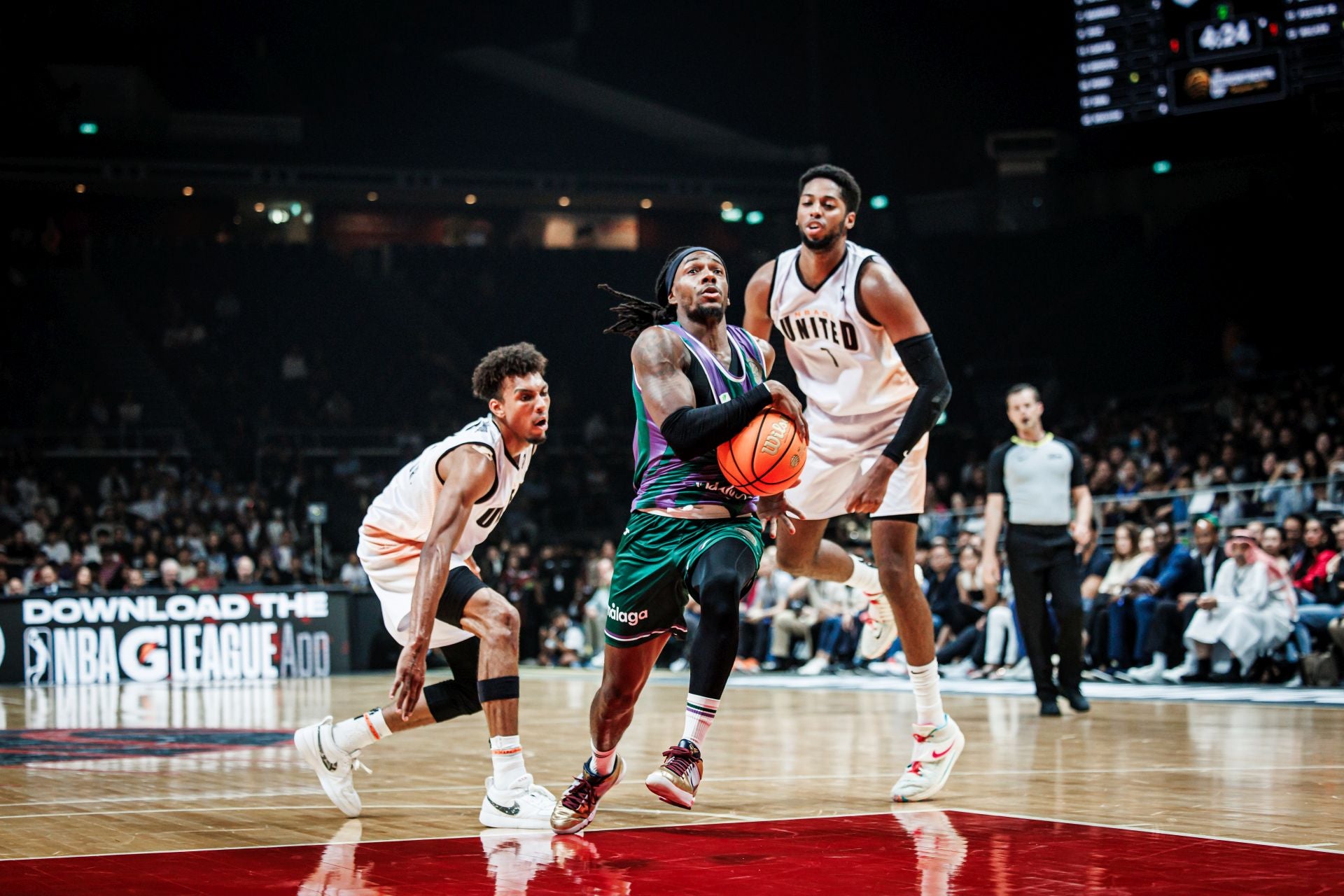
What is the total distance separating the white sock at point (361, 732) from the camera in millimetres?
5035

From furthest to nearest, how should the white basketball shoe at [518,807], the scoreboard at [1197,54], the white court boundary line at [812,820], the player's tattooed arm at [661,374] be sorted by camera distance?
the scoreboard at [1197,54]
the white basketball shoe at [518,807]
the player's tattooed arm at [661,374]
the white court boundary line at [812,820]

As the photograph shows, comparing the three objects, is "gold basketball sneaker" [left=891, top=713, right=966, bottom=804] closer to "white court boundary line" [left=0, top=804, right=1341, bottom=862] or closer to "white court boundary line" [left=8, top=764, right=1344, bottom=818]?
"white court boundary line" [left=0, top=804, right=1341, bottom=862]

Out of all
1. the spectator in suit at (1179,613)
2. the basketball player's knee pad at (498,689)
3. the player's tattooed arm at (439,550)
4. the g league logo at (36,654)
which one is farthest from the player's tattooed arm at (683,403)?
the g league logo at (36,654)

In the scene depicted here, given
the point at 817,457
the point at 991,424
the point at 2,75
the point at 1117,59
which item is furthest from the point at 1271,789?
the point at 2,75

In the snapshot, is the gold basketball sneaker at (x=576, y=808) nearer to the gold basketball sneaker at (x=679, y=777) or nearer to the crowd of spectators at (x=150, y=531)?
the gold basketball sneaker at (x=679, y=777)

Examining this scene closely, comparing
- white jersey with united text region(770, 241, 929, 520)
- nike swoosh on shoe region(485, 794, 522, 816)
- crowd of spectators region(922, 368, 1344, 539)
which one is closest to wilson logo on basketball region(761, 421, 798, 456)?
white jersey with united text region(770, 241, 929, 520)

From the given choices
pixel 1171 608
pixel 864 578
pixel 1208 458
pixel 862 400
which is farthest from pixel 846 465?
pixel 1208 458

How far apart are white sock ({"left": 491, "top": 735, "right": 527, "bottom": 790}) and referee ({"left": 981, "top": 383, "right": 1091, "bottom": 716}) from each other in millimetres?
4760

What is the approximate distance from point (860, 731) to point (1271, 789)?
3.08 m

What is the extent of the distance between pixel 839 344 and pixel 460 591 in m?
1.65

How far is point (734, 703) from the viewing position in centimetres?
1047

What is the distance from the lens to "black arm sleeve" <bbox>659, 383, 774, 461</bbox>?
14.0ft

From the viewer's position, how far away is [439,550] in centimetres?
457

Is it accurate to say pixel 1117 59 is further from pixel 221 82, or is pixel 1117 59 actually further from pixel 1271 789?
pixel 221 82
